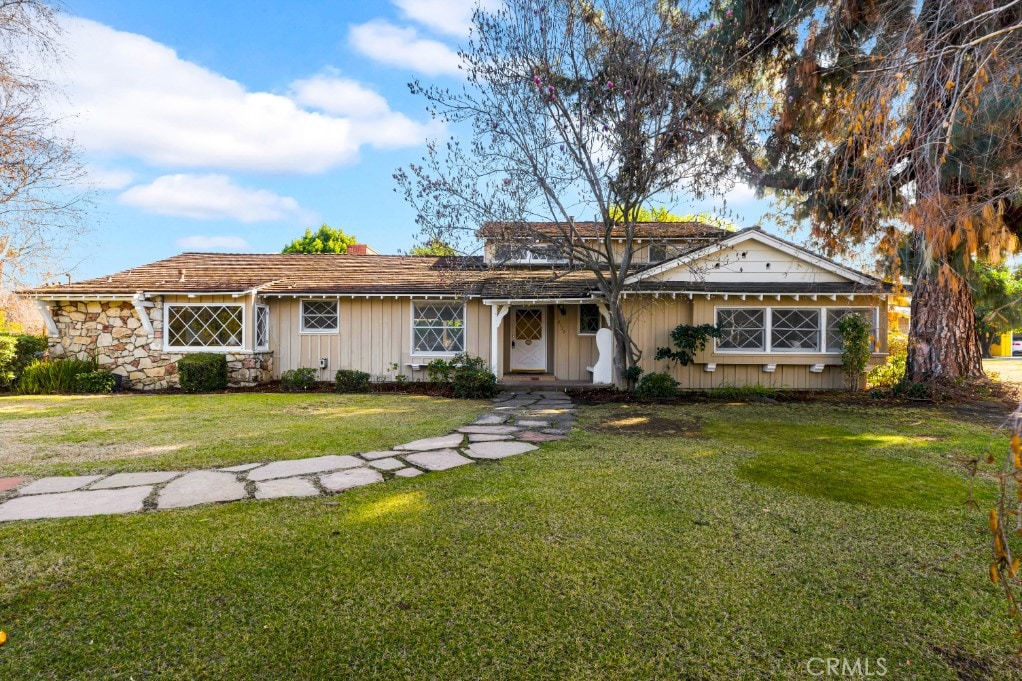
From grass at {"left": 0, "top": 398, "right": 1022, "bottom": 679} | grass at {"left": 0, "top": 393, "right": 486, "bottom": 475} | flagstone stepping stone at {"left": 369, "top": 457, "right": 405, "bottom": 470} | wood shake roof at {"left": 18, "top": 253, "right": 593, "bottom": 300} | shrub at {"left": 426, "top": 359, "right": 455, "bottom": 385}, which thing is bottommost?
grass at {"left": 0, "top": 398, "right": 1022, "bottom": 679}

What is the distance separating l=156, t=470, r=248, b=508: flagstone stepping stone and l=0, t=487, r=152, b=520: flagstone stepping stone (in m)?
0.16

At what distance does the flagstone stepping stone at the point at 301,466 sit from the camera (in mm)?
4250

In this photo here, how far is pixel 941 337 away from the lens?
10086mm

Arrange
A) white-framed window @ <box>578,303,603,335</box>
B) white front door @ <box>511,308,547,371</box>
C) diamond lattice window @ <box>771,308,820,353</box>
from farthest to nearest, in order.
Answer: white front door @ <box>511,308,547,371</box>
white-framed window @ <box>578,303,603,335</box>
diamond lattice window @ <box>771,308,820,353</box>

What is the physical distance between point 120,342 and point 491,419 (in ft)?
32.4

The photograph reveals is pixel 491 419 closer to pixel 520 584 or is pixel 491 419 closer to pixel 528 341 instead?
pixel 520 584

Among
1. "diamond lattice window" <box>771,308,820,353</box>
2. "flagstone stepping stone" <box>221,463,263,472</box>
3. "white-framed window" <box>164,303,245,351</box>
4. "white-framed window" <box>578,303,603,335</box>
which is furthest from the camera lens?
"white-framed window" <box>578,303,603,335</box>

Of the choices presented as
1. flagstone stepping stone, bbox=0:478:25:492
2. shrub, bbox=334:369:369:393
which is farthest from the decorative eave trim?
flagstone stepping stone, bbox=0:478:25:492

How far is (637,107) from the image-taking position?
342 inches

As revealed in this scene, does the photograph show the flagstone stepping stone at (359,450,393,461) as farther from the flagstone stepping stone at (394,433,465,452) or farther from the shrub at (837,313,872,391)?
the shrub at (837,313,872,391)

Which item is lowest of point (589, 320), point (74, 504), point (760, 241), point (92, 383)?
point (74, 504)

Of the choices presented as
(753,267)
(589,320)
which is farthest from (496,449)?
(753,267)

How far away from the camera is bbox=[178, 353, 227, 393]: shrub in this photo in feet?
35.7

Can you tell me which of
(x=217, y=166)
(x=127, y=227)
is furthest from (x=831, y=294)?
(x=217, y=166)
